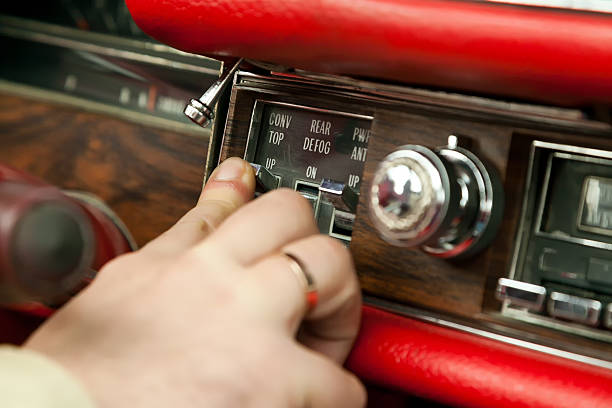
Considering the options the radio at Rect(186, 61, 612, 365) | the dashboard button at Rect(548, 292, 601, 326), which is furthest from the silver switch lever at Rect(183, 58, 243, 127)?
the dashboard button at Rect(548, 292, 601, 326)

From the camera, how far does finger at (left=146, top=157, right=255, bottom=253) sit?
18.7 inches

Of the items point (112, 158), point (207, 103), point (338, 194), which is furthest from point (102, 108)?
point (338, 194)

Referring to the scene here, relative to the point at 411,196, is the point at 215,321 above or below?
below

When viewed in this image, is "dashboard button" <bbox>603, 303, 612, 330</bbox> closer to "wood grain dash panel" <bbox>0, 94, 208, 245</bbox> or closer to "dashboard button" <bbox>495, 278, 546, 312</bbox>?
"dashboard button" <bbox>495, 278, 546, 312</bbox>

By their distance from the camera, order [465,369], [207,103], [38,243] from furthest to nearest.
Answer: [207,103]
[465,369]
[38,243]

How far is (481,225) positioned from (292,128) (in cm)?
21

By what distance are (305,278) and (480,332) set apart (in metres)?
0.19

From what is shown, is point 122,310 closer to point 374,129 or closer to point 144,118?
point 374,129

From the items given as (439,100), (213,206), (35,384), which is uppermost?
(439,100)

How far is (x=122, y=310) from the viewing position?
1.29 ft

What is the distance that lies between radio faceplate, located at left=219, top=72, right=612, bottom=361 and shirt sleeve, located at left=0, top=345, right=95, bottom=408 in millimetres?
252

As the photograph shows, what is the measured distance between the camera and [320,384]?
1.38 feet

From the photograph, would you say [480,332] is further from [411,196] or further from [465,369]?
[411,196]

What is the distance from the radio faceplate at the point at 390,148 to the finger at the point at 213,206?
1.3 inches
